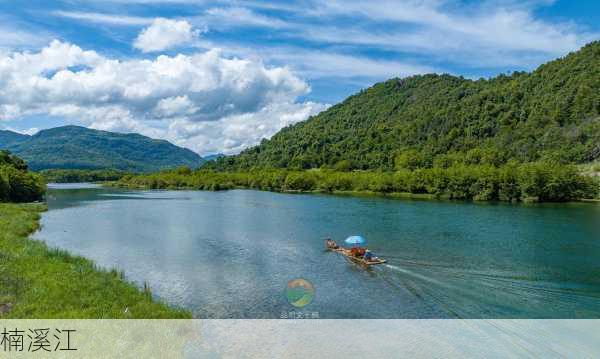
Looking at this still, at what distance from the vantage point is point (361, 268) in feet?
117

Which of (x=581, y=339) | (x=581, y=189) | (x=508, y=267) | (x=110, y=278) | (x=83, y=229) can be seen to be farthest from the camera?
(x=581, y=189)

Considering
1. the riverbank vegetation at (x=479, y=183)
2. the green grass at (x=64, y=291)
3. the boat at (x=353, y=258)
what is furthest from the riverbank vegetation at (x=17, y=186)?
the riverbank vegetation at (x=479, y=183)

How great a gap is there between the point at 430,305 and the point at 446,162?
153m

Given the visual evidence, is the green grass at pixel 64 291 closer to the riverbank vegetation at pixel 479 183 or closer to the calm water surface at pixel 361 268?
the calm water surface at pixel 361 268

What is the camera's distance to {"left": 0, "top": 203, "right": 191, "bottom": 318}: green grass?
1955cm

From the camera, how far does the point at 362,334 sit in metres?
21.5

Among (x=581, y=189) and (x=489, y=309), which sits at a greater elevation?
(x=581, y=189)

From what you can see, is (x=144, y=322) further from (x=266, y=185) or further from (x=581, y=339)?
(x=266, y=185)

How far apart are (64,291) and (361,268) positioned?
21590 mm

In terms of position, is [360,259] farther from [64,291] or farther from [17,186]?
[17,186]

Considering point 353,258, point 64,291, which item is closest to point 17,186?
point 353,258

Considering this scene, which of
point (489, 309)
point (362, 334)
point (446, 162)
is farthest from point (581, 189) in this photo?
point (362, 334)

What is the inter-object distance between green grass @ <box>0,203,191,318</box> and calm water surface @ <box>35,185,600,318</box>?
3.18 metres

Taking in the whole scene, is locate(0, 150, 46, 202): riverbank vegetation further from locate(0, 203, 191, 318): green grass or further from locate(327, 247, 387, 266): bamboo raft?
locate(327, 247, 387, 266): bamboo raft
